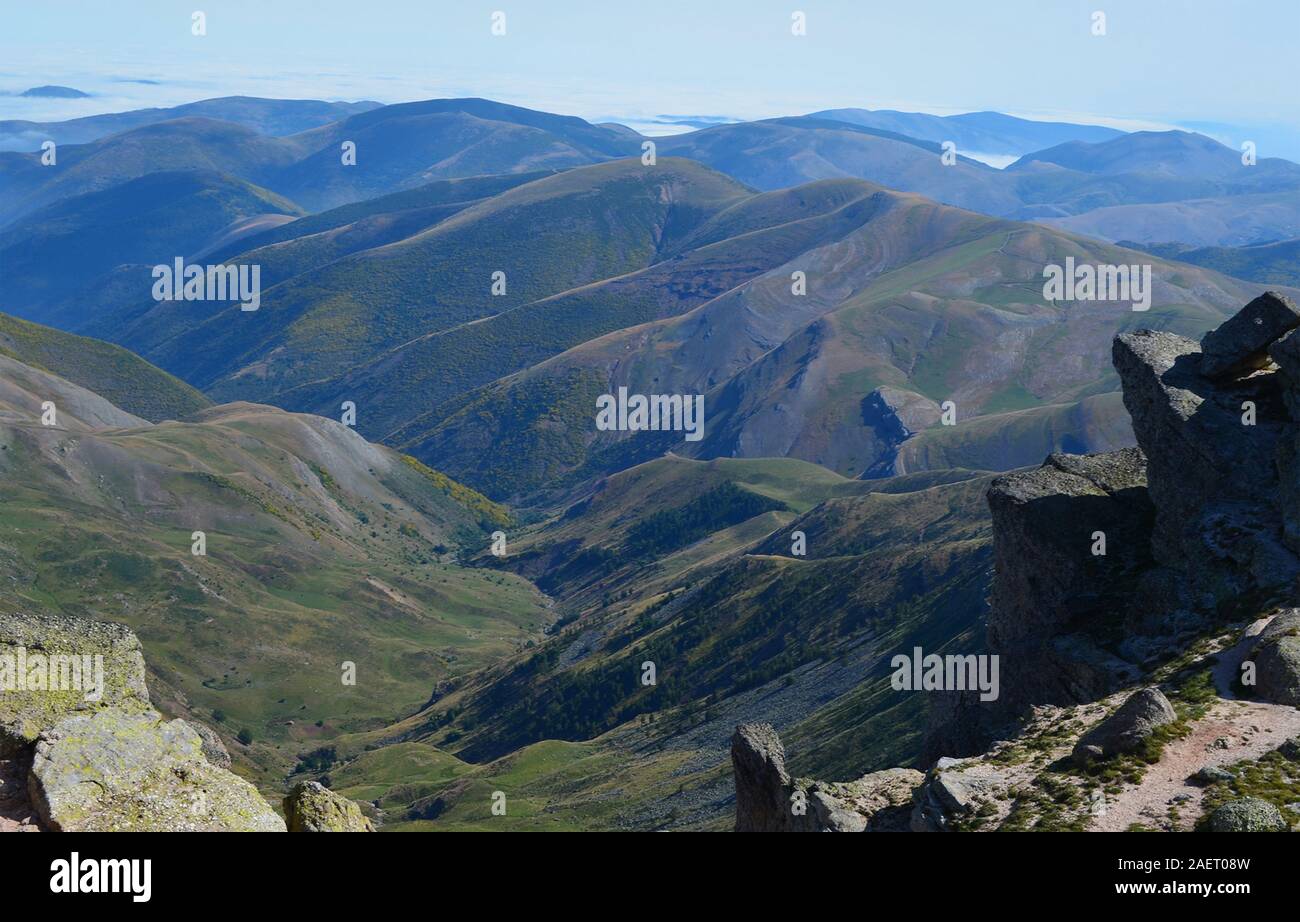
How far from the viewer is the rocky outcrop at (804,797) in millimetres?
Answer: 33875

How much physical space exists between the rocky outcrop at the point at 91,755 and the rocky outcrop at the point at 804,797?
14.9m

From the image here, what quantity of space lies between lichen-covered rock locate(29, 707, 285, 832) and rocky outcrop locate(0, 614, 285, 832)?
0.07 feet

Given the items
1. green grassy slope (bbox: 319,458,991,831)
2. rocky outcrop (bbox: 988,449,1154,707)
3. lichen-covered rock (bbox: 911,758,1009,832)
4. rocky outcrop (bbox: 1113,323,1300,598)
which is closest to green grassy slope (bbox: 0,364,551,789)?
green grassy slope (bbox: 319,458,991,831)

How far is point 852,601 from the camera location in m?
141

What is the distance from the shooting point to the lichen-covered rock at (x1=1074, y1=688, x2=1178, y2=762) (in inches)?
1256

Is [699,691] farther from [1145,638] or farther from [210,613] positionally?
[1145,638]

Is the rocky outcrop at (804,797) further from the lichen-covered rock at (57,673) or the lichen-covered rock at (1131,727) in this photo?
the lichen-covered rock at (57,673)

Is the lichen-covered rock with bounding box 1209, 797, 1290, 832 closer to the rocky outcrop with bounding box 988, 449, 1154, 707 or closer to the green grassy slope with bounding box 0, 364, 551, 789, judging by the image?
the rocky outcrop with bounding box 988, 449, 1154, 707

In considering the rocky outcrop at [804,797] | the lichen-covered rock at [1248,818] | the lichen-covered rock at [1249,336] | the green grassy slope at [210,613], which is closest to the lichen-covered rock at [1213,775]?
the lichen-covered rock at [1248,818]

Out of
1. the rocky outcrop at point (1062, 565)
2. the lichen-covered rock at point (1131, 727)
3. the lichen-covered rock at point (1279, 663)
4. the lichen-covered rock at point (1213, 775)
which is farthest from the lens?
the rocky outcrop at point (1062, 565)

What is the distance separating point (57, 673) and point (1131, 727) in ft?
85.5

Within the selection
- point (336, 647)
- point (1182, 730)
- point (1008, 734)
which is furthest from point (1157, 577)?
point (336, 647)

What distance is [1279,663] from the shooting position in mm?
33938
